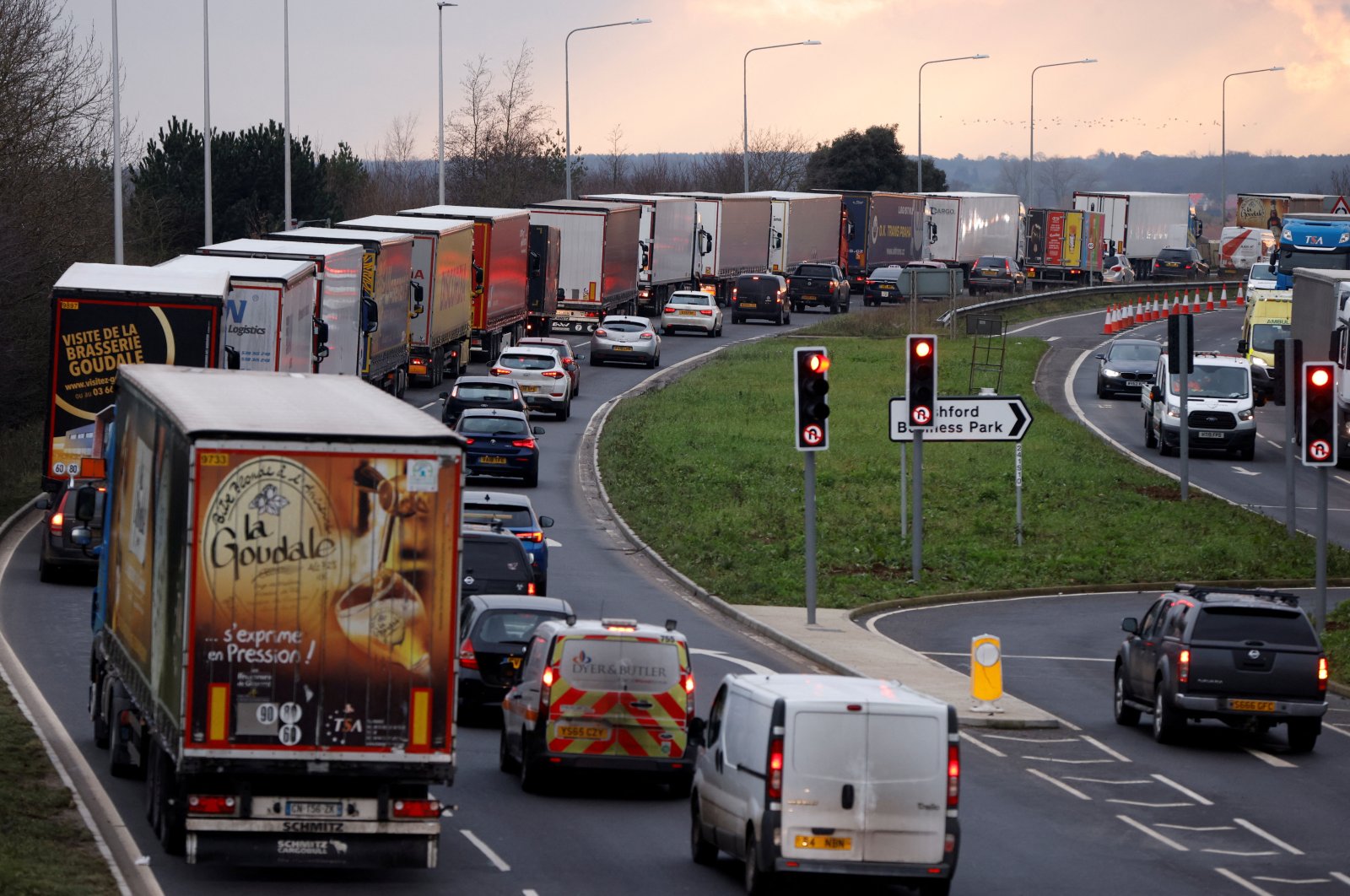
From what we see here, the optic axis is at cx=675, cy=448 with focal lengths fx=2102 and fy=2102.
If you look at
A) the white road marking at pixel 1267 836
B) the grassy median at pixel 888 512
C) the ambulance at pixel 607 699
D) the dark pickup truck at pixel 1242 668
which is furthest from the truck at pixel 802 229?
the ambulance at pixel 607 699

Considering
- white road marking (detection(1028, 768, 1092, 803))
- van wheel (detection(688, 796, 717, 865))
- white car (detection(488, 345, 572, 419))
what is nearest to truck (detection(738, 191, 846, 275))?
white car (detection(488, 345, 572, 419))

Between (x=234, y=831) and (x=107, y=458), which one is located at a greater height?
(x=107, y=458)

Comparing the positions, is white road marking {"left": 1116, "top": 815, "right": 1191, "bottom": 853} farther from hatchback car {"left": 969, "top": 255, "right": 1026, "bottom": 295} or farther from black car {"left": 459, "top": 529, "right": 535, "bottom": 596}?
hatchback car {"left": 969, "top": 255, "right": 1026, "bottom": 295}

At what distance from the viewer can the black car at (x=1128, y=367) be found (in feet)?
190

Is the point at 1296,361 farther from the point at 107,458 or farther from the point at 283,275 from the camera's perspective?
the point at 107,458

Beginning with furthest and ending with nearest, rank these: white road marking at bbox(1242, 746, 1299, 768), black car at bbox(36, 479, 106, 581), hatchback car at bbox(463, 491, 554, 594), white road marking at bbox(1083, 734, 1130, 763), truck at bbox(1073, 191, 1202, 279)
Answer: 1. truck at bbox(1073, 191, 1202, 279)
2. hatchback car at bbox(463, 491, 554, 594)
3. black car at bbox(36, 479, 106, 581)
4. white road marking at bbox(1242, 746, 1299, 768)
5. white road marking at bbox(1083, 734, 1130, 763)

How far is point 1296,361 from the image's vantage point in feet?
95.7

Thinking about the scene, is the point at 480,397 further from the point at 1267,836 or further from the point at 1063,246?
the point at 1063,246

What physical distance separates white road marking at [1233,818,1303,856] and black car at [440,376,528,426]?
2512cm

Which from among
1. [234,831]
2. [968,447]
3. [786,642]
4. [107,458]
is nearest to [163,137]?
[968,447]

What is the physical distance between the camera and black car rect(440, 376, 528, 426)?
42000 mm

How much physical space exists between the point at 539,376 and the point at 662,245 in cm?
2894

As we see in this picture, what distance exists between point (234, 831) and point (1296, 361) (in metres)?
19.6

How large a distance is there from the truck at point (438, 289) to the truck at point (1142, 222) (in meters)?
61.4
